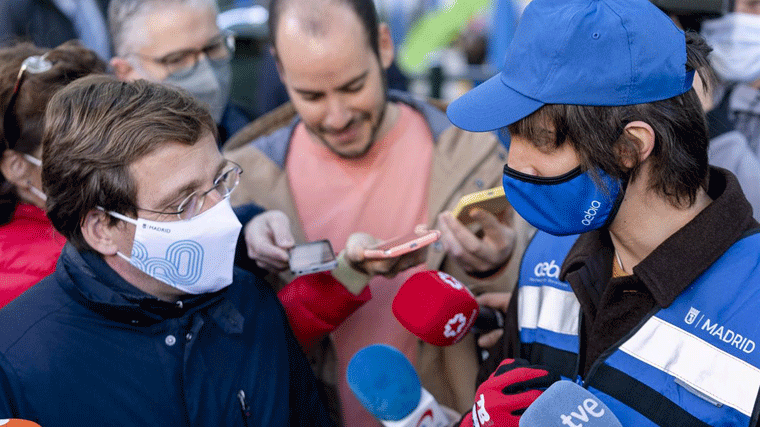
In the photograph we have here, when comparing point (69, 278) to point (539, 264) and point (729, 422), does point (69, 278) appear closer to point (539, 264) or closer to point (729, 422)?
point (539, 264)

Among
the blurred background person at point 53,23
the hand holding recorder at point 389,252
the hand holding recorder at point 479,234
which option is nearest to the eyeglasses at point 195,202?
the hand holding recorder at point 389,252

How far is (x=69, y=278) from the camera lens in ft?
6.20

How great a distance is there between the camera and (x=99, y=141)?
6.23ft

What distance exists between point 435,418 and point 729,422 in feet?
2.85

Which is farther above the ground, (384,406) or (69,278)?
(69,278)

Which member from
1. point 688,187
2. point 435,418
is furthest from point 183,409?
point 688,187

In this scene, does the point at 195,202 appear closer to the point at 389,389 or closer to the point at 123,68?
the point at 389,389

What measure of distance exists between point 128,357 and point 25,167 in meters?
0.86

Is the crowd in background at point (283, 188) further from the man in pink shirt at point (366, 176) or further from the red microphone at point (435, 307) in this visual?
the red microphone at point (435, 307)

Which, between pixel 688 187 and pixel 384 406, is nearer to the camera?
pixel 688 187


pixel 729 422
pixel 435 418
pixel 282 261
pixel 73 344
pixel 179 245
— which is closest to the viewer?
pixel 729 422

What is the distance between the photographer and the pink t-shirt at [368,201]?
2.69 m

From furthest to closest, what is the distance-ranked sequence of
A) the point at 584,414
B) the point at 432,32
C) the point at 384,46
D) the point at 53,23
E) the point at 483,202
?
the point at 432,32
the point at 53,23
the point at 384,46
the point at 483,202
the point at 584,414

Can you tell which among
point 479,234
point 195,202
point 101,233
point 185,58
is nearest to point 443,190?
point 479,234
